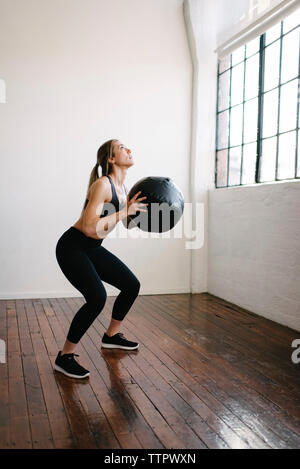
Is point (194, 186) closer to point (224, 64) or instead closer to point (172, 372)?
point (224, 64)

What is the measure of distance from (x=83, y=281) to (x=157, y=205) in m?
0.61

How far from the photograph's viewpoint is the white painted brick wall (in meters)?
3.90

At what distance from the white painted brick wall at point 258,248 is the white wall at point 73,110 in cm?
69

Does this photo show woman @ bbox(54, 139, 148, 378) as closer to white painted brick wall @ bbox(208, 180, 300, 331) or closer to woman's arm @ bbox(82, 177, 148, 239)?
woman's arm @ bbox(82, 177, 148, 239)

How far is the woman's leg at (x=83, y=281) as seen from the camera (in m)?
2.68

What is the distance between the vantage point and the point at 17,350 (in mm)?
3209

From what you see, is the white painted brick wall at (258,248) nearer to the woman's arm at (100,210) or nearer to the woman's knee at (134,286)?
the woman's knee at (134,286)

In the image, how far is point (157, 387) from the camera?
259cm

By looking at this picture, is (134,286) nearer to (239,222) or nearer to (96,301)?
(96,301)

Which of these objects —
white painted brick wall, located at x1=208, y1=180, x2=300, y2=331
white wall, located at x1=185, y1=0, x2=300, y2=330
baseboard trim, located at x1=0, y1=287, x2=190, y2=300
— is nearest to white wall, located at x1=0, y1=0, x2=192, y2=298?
baseboard trim, located at x1=0, y1=287, x2=190, y2=300

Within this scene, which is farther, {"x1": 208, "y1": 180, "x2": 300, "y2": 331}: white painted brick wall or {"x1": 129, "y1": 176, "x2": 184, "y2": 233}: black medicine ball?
{"x1": 208, "y1": 180, "x2": 300, "y2": 331}: white painted brick wall

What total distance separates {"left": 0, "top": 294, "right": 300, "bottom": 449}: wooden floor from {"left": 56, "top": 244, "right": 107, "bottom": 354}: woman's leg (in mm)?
342
